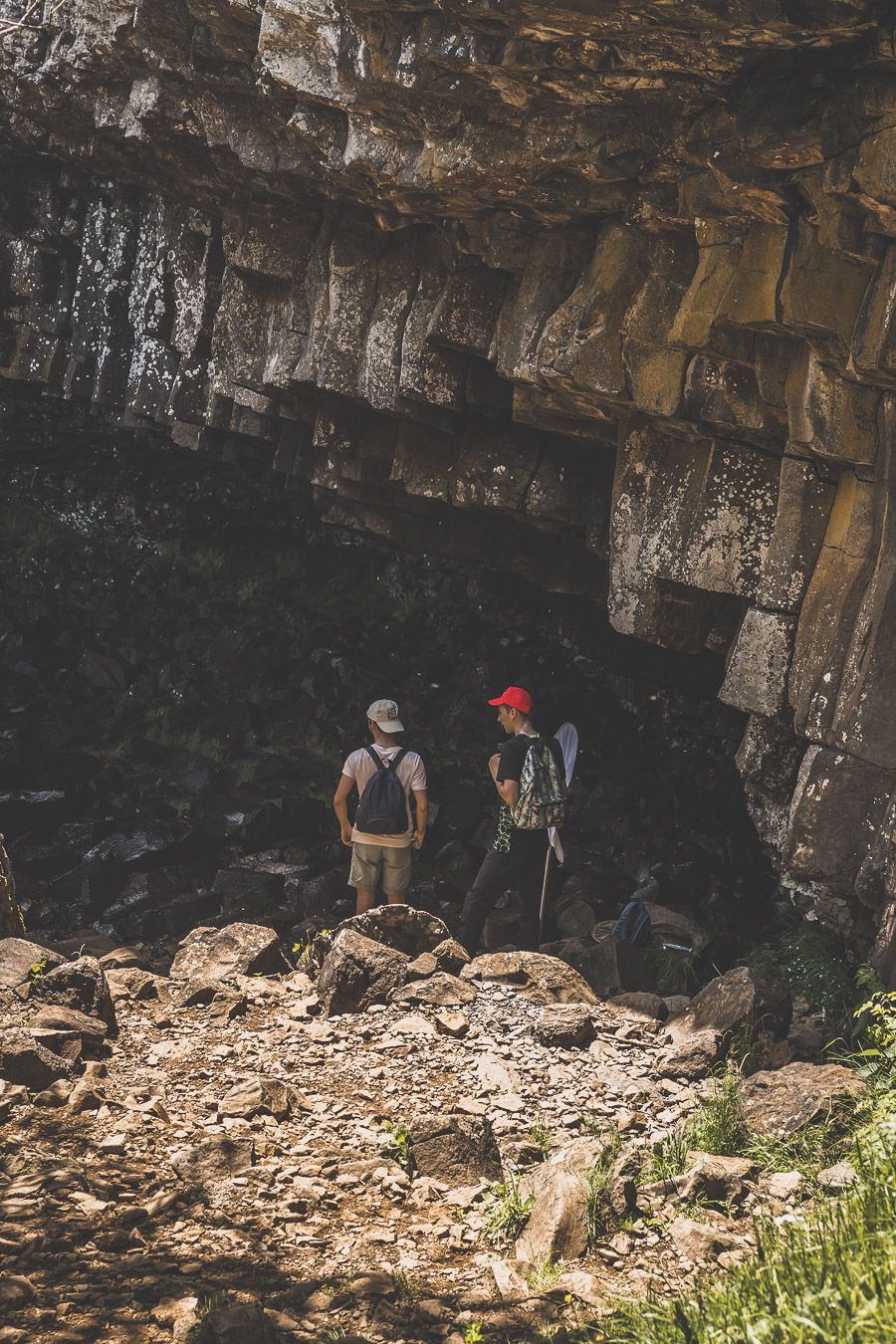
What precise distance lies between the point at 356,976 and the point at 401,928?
0.87m

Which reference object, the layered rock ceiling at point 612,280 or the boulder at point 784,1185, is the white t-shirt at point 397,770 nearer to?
the layered rock ceiling at point 612,280

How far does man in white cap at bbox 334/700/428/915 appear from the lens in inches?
356

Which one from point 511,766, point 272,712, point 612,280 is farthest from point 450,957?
point 272,712

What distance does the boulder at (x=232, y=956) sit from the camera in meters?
7.70

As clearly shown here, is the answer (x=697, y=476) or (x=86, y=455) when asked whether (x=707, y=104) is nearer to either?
(x=697, y=476)

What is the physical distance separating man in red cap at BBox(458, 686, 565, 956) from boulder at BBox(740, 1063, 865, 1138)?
10.2 feet

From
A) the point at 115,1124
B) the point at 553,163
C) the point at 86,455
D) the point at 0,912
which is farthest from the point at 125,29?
the point at 86,455

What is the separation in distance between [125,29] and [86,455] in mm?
10048

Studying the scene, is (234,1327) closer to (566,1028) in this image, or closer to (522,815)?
(566,1028)

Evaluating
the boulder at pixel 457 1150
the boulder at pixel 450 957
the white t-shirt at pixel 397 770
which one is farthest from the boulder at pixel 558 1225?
the white t-shirt at pixel 397 770

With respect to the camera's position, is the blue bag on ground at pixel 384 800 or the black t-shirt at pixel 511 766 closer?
the black t-shirt at pixel 511 766

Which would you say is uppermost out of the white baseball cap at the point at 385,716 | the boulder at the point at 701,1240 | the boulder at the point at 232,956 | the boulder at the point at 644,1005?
the white baseball cap at the point at 385,716

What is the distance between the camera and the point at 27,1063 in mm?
5715

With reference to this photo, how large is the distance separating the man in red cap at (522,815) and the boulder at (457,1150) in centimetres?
336
